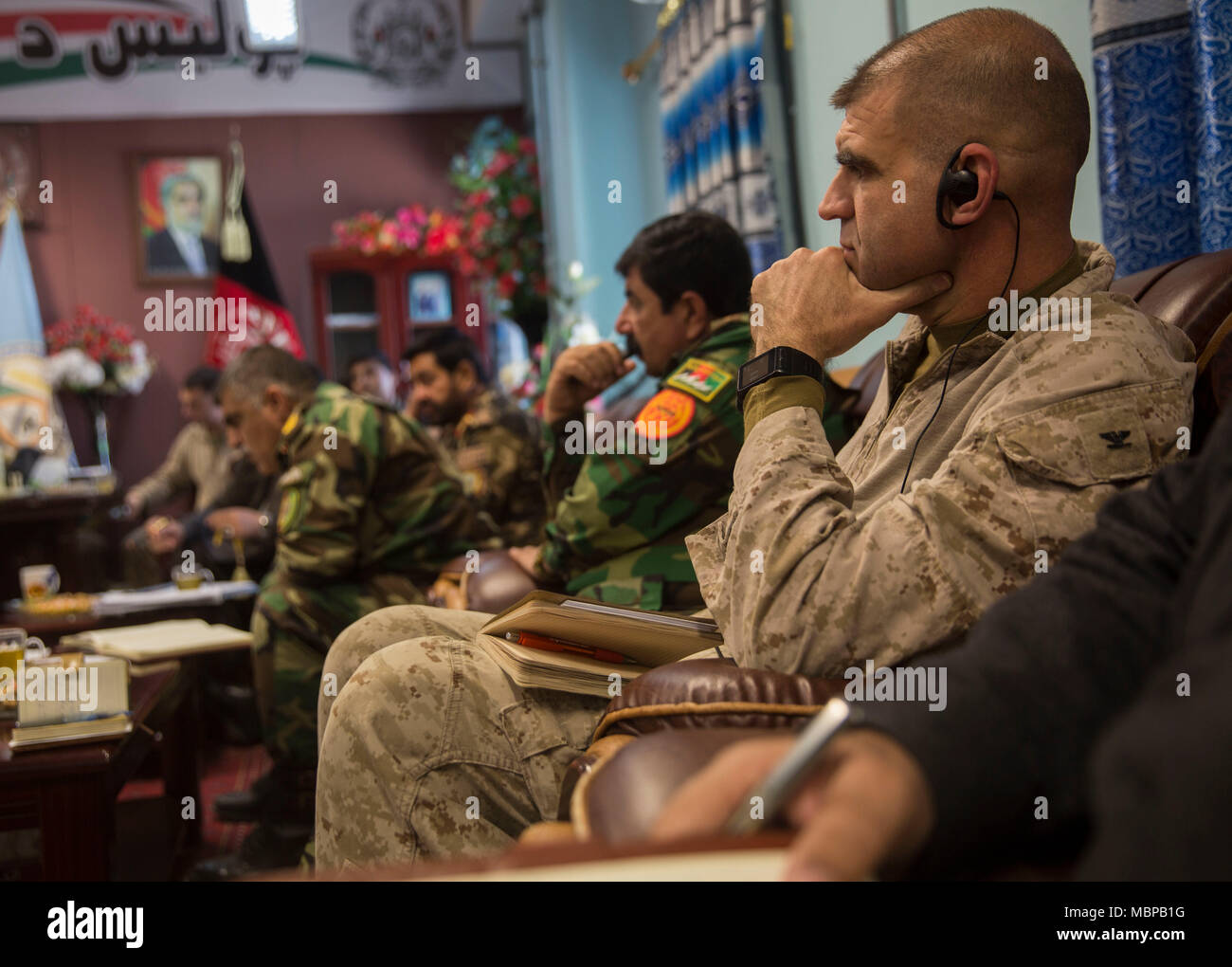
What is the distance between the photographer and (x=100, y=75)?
6590mm

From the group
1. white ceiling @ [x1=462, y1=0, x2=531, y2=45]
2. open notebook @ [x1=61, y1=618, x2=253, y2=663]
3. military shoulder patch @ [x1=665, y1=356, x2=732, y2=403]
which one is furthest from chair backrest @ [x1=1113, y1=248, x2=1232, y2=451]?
white ceiling @ [x1=462, y1=0, x2=531, y2=45]

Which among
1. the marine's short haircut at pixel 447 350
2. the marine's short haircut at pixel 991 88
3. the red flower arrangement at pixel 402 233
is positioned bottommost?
the marine's short haircut at pixel 991 88

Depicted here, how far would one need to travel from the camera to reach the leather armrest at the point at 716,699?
2.79 feet

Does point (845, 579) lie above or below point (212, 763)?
above

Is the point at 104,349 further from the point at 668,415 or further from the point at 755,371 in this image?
the point at 755,371

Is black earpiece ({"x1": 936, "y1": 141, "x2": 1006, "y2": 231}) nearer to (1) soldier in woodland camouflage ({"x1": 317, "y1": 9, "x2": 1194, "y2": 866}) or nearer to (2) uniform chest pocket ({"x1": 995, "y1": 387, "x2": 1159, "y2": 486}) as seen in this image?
(1) soldier in woodland camouflage ({"x1": 317, "y1": 9, "x2": 1194, "y2": 866})

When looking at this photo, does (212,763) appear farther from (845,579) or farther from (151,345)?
(151,345)

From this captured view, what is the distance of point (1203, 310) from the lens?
112 centimetres

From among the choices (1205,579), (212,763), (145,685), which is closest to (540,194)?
(212,763)

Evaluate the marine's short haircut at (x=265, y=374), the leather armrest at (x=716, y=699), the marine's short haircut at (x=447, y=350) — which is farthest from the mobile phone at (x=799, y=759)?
the marine's short haircut at (x=447, y=350)

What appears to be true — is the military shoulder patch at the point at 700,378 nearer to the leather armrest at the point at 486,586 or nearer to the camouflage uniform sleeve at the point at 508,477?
the leather armrest at the point at 486,586

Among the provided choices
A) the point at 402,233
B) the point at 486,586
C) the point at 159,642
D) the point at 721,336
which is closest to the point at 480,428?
the point at 159,642
